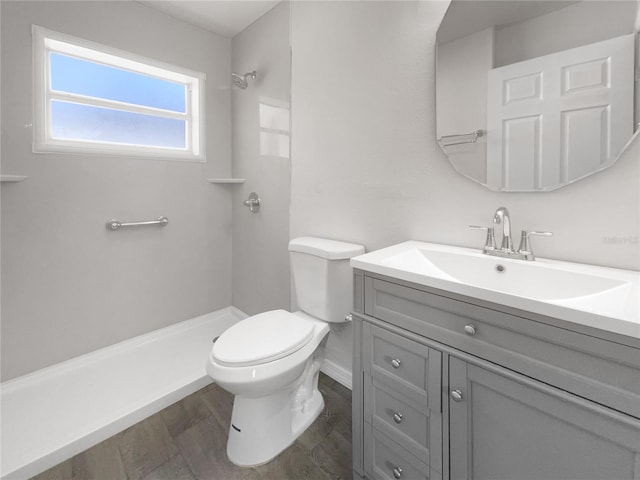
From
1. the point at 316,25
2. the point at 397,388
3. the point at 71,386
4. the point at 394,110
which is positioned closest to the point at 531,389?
the point at 397,388

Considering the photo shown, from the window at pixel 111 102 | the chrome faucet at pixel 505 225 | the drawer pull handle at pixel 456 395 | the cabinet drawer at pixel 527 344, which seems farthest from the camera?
the window at pixel 111 102

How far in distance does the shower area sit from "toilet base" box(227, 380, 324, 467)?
564 mm

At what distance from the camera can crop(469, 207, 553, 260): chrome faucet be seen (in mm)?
1058

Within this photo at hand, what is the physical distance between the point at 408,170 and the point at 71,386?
7.22 feet

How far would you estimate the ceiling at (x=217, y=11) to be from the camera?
2047mm

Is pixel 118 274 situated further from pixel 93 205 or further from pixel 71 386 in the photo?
pixel 71 386

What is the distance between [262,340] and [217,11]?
2.22 metres

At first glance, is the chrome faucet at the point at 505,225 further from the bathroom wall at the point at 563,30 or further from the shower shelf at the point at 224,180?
the shower shelf at the point at 224,180

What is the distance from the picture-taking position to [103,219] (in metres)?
2.02

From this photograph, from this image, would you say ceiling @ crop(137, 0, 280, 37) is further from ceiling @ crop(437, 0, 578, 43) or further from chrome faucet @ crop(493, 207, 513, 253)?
chrome faucet @ crop(493, 207, 513, 253)

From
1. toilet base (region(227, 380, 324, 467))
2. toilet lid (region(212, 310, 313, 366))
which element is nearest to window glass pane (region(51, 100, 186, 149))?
toilet lid (region(212, 310, 313, 366))

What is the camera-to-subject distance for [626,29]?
0.91m

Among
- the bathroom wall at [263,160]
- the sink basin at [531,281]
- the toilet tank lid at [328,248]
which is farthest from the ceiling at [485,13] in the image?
the bathroom wall at [263,160]

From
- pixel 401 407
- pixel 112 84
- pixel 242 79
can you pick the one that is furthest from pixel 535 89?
pixel 112 84
